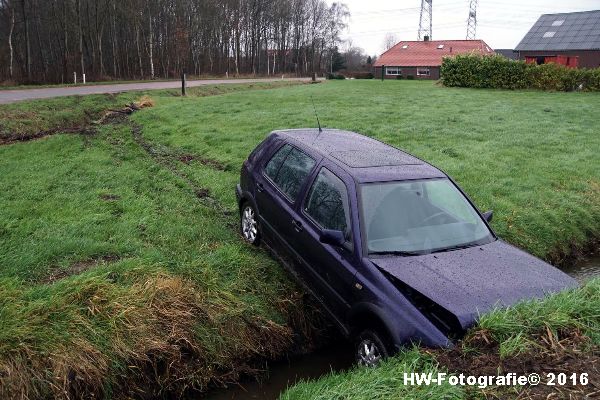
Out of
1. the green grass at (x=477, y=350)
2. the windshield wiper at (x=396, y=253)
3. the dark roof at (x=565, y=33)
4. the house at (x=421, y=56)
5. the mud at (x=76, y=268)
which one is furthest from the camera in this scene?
the house at (x=421, y=56)

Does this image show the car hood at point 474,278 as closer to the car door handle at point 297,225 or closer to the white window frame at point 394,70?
the car door handle at point 297,225

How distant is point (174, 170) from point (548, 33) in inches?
1709

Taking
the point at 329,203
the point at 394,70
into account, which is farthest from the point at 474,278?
the point at 394,70

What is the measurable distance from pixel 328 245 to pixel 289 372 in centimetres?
143

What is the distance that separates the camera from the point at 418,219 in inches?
182

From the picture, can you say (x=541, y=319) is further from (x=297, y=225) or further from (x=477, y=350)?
(x=297, y=225)

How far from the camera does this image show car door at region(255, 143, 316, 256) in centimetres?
532

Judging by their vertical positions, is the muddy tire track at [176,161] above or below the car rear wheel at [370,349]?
above

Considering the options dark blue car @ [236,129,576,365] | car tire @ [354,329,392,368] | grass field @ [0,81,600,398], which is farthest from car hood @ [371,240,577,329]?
grass field @ [0,81,600,398]

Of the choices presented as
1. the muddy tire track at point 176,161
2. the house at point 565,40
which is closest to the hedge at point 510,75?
the house at point 565,40

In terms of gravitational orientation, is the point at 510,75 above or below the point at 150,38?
below

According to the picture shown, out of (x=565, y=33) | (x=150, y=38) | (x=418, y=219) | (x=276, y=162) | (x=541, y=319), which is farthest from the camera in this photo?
(x=150, y=38)

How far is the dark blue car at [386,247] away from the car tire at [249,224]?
33cm

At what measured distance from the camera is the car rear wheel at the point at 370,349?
374 centimetres
